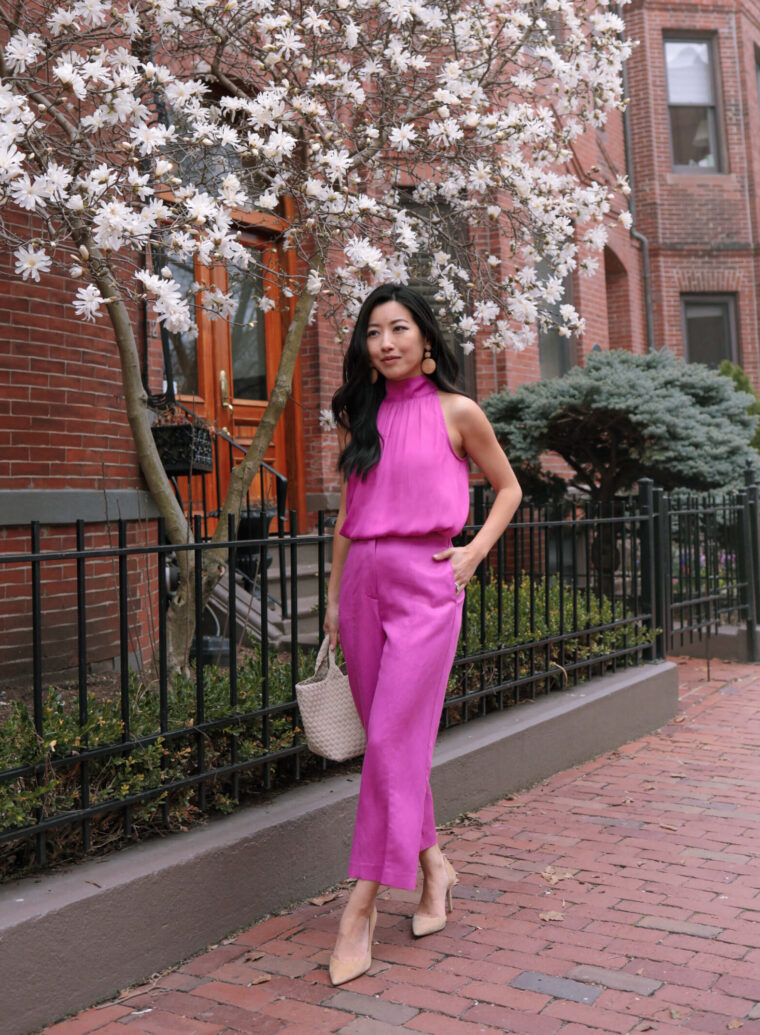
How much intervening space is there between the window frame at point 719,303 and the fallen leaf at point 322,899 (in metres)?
13.4

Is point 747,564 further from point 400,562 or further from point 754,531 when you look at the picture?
point 400,562

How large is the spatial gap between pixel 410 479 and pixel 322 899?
1.65m

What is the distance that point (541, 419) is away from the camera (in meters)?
9.19

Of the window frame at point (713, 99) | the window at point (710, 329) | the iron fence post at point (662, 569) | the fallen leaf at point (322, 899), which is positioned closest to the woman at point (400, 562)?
the fallen leaf at point (322, 899)

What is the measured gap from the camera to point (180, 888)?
128 inches

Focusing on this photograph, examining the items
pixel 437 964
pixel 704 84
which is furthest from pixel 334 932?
pixel 704 84

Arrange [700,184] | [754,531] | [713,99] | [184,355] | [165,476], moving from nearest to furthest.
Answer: [165,476] < [184,355] < [754,531] < [700,184] < [713,99]

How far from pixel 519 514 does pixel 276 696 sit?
2157 millimetres

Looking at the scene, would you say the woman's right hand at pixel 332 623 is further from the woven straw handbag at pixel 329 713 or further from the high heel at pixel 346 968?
the high heel at pixel 346 968

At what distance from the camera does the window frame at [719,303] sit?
1586 cm

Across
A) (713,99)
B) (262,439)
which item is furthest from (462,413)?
(713,99)

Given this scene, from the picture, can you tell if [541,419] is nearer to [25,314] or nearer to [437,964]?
[25,314]

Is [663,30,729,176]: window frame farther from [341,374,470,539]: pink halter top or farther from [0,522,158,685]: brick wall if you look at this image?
[341,374,470,539]: pink halter top

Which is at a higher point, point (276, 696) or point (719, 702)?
point (276, 696)
